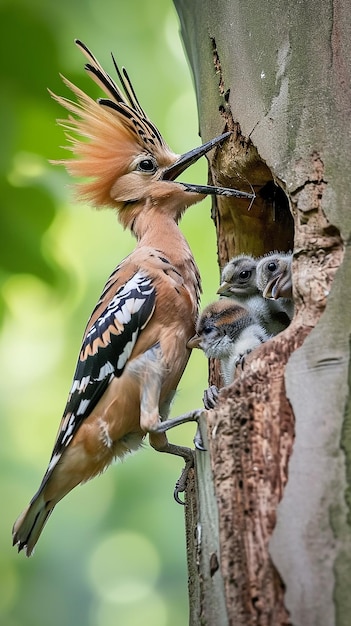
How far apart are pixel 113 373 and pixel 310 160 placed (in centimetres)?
142

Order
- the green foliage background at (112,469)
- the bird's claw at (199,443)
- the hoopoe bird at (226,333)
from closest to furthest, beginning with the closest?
the bird's claw at (199,443), the hoopoe bird at (226,333), the green foliage background at (112,469)

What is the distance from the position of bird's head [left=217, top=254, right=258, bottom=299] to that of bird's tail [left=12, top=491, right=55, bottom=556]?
1.33 metres

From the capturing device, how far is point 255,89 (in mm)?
3365

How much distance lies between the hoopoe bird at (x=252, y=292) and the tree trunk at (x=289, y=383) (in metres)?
0.43

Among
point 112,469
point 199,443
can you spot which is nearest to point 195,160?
point 199,443

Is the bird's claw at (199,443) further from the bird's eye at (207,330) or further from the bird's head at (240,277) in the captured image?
the bird's head at (240,277)

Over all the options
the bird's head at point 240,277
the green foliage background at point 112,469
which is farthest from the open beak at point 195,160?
the green foliage background at point 112,469

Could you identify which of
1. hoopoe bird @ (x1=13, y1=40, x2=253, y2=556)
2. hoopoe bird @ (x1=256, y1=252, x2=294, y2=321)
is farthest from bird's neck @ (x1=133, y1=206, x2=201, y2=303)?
hoopoe bird @ (x1=256, y1=252, x2=294, y2=321)

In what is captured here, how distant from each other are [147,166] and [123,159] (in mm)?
137

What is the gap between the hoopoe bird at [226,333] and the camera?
3.58 metres

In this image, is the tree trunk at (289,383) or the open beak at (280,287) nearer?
the tree trunk at (289,383)

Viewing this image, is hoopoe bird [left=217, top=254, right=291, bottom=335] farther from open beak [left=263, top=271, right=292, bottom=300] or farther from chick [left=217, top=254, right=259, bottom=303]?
open beak [left=263, top=271, right=292, bottom=300]

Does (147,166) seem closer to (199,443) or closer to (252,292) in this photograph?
(252,292)

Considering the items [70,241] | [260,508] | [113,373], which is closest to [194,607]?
[260,508]
